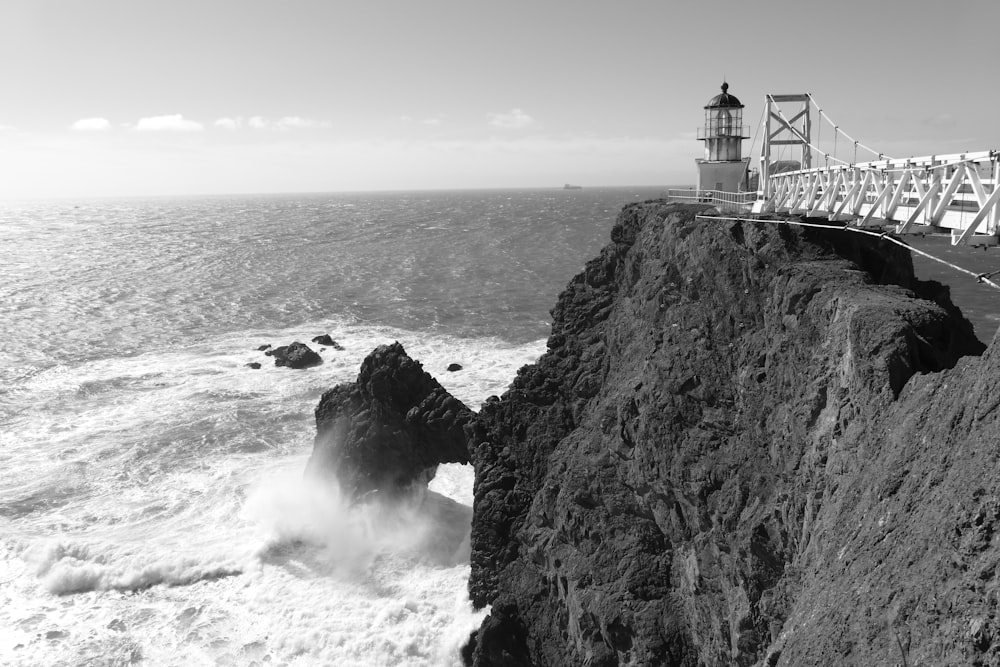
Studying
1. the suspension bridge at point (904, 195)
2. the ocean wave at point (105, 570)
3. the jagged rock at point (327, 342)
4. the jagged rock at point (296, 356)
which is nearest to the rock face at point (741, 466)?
the suspension bridge at point (904, 195)

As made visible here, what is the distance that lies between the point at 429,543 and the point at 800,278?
19.3m

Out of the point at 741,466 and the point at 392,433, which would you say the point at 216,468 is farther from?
the point at 741,466

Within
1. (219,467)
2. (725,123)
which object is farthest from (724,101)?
(219,467)

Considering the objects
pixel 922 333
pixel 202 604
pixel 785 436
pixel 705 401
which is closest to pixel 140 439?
pixel 202 604

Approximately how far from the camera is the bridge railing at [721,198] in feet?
83.0

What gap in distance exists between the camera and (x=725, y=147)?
33812 millimetres

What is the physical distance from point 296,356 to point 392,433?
21.3 meters

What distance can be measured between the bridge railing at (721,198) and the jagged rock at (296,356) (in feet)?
96.2

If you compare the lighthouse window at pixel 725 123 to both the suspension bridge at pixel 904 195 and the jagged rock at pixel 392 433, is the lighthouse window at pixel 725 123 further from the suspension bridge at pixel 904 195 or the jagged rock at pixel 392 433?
the jagged rock at pixel 392 433

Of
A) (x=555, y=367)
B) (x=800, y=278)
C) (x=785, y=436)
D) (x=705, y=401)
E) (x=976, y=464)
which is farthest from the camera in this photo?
(x=555, y=367)

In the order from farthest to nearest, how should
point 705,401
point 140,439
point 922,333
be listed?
point 140,439
point 705,401
point 922,333

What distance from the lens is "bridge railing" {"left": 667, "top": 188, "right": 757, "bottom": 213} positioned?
25.3m

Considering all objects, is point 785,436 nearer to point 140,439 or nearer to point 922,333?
point 922,333

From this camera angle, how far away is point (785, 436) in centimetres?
1689
